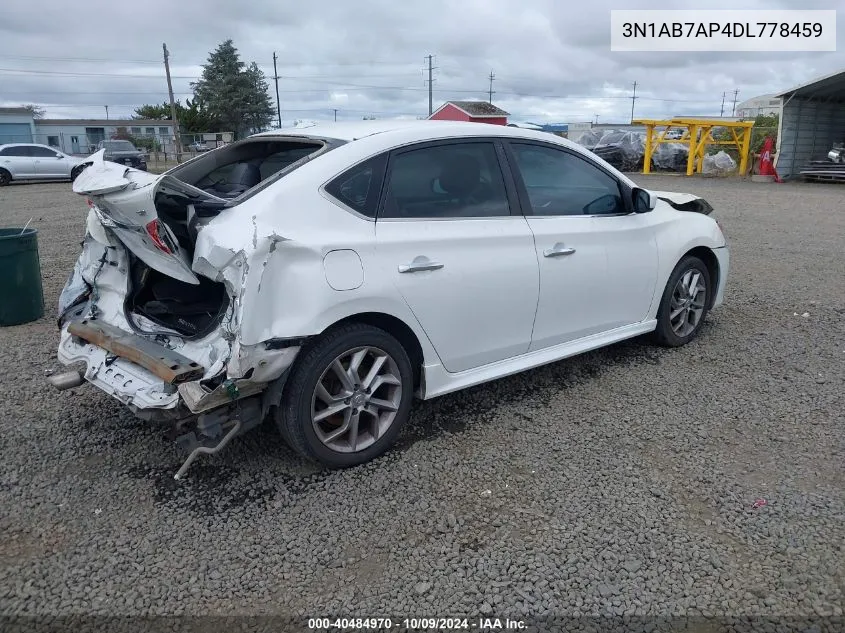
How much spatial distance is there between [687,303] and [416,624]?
11.8ft

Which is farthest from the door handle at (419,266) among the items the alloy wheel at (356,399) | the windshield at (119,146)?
the windshield at (119,146)

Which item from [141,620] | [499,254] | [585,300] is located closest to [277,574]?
[141,620]

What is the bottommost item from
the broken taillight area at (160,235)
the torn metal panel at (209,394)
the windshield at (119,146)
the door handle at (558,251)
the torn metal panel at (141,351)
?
the torn metal panel at (209,394)

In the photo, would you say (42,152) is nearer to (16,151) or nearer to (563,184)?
(16,151)

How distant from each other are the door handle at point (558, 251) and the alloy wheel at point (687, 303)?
1331 mm

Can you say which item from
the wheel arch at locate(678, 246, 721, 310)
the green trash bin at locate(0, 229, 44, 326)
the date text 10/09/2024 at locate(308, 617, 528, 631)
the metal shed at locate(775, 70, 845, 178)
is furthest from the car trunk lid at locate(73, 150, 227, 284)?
the metal shed at locate(775, 70, 845, 178)

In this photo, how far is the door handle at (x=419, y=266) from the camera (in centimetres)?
338

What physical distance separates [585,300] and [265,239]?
222 cm

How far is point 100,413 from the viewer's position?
4.12 metres

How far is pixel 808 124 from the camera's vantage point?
2148 cm

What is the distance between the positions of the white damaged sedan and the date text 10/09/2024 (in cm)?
97

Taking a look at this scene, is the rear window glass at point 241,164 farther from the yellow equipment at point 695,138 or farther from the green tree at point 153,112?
the green tree at point 153,112

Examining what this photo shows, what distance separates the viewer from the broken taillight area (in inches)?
120

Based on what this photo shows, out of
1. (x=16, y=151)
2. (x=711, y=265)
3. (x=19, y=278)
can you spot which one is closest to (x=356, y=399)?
(x=711, y=265)
